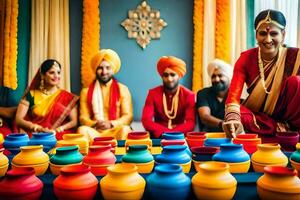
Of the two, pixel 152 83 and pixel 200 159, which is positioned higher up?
pixel 152 83

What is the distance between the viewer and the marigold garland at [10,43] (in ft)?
12.9

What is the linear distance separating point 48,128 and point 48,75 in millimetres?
557

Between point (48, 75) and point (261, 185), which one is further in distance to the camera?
point (48, 75)

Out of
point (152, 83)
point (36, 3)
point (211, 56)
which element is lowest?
point (152, 83)

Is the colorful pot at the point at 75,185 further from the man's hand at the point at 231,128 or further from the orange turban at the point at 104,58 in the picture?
the orange turban at the point at 104,58

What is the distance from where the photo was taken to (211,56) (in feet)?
12.9

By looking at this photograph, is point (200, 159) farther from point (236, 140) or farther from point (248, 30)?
point (248, 30)

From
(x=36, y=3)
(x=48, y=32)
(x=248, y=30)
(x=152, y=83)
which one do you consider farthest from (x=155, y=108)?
(x=36, y=3)

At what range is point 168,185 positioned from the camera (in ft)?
3.91

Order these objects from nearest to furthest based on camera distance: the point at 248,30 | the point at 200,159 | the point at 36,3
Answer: the point at 200,159 → the point at 248,30 → the point at 36,3

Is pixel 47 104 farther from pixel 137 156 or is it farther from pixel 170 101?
pixel 137 156

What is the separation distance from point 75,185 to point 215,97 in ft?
7.96

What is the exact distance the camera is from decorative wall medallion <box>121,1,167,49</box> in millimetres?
4180

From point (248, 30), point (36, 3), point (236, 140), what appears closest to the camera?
point (236, 140)
